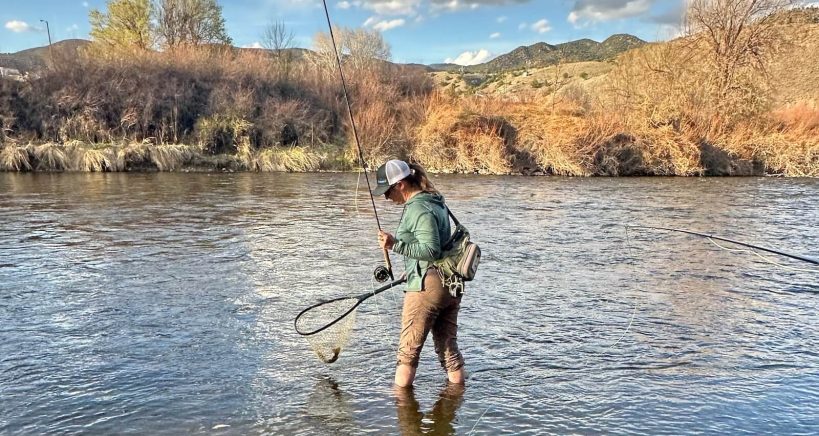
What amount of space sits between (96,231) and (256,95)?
2473 cm

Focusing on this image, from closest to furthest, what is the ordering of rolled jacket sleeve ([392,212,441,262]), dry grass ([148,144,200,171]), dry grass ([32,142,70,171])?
rolled jacket sleeve ([392,212,441,262]) < dry grass ([32,142,70,171]) < dry grass ([148,144,200,171])

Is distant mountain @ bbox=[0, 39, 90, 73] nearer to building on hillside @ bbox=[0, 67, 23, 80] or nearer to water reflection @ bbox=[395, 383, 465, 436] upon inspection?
building on hillside @ bbox=[0, 67, 23, 80]

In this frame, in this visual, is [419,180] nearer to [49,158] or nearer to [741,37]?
[49,158]

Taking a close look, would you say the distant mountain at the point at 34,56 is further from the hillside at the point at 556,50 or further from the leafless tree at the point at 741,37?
the hillside at the point at 556,50

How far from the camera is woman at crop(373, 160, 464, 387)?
4793 millimetres

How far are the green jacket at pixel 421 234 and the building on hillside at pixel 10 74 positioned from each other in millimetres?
35511

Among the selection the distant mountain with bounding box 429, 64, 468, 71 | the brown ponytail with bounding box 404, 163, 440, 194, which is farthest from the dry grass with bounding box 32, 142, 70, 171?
the distant mountain with bounding box 429, 64, 468, 71

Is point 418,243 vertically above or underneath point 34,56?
underneath

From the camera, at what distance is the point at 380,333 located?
23.1 ft

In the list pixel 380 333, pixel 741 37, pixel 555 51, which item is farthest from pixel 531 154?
pixel 555 51

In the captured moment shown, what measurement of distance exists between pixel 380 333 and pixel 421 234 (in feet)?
8.32

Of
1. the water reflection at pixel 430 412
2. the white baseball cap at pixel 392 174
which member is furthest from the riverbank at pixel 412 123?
the white baseball cap at pixel 392 174

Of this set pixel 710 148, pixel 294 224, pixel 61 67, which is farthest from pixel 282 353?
pixel 61 67

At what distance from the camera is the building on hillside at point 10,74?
1313 inches
